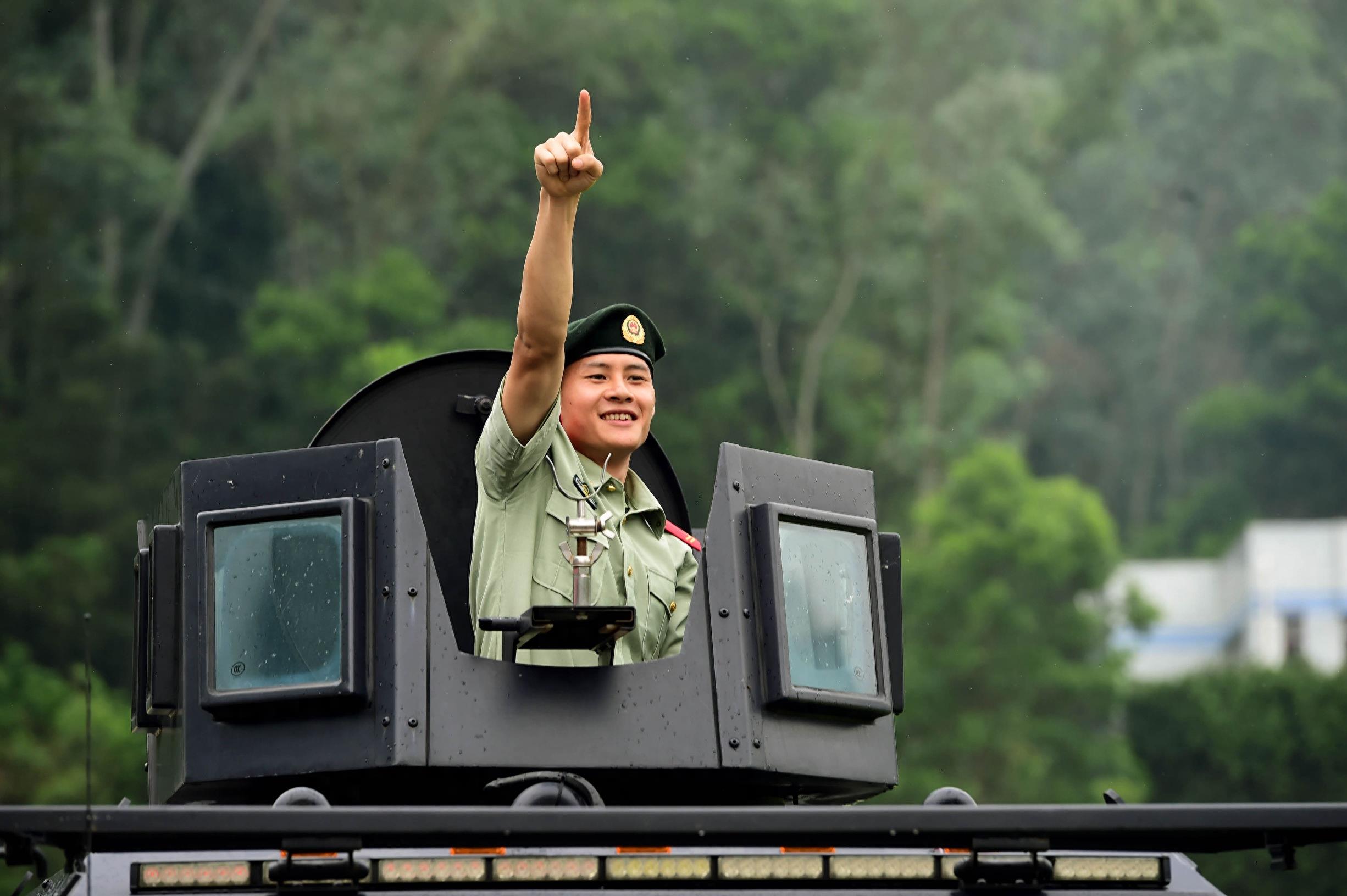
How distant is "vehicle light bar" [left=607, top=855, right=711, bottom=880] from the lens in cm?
487

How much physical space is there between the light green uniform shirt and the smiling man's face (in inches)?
3.0

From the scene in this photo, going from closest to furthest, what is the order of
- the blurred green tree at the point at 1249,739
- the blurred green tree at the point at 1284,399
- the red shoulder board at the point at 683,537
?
the red shoulder board at the point at 683,537
the blurred green tree at the point at 1249,739
the blurred green tree at the point at 1284,399

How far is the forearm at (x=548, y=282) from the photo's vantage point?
19.3 feet

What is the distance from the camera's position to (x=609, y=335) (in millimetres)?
6750

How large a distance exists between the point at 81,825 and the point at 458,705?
122 cm

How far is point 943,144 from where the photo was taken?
2432 inches

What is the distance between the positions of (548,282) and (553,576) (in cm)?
85

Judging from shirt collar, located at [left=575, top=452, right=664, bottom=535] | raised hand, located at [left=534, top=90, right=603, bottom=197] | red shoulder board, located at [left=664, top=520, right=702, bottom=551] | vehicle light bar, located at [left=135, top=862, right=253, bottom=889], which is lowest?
vehicle light bar, located at [left=135, top=862, right=253, bottom=889]

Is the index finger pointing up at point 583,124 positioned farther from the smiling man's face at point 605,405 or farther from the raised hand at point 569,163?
the smiling man's face at point 605,405

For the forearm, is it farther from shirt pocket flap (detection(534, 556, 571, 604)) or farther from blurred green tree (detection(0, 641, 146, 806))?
blurred green tree (detection(0, 641, 146, 806))

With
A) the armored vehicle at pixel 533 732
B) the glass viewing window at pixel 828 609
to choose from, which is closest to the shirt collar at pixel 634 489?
the armored vehicle at pixel 533 732

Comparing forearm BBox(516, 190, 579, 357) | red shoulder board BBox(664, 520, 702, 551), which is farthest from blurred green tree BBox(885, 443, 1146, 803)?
forearm BBox(516, 190, 579, 357)

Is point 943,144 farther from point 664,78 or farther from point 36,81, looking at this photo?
point 36,81

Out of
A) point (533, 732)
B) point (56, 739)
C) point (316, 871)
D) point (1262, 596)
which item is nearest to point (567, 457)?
point (533, 732)
